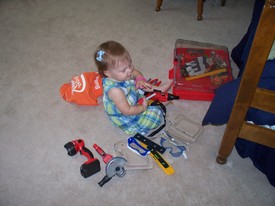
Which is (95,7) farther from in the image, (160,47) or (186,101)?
(186,101)

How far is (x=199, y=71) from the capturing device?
1.83m

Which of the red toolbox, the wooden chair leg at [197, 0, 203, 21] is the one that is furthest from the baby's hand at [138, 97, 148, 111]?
the wooden chair leg at [197, 0, 203, 21]

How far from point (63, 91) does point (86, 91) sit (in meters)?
0.17

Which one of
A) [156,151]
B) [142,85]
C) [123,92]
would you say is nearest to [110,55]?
[123,92]

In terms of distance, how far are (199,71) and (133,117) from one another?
0.52 metres

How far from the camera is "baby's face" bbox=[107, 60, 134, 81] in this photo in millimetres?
1393

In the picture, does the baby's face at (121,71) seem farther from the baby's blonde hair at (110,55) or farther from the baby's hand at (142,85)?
the baby's hand at (142,85)

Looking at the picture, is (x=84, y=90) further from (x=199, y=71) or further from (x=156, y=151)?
(x=199, y=71)

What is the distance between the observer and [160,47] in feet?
6.97

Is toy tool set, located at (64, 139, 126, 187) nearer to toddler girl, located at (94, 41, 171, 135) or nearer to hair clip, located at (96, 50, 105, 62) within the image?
toddler girl, located at (94, 41, 171, 135)

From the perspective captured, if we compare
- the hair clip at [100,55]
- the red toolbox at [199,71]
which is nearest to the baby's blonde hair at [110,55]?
the hair clip at [100,55]

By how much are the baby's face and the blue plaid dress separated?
0.11m

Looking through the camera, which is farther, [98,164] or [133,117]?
[133,117]

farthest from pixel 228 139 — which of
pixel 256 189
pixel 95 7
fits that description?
pixel 95 7
